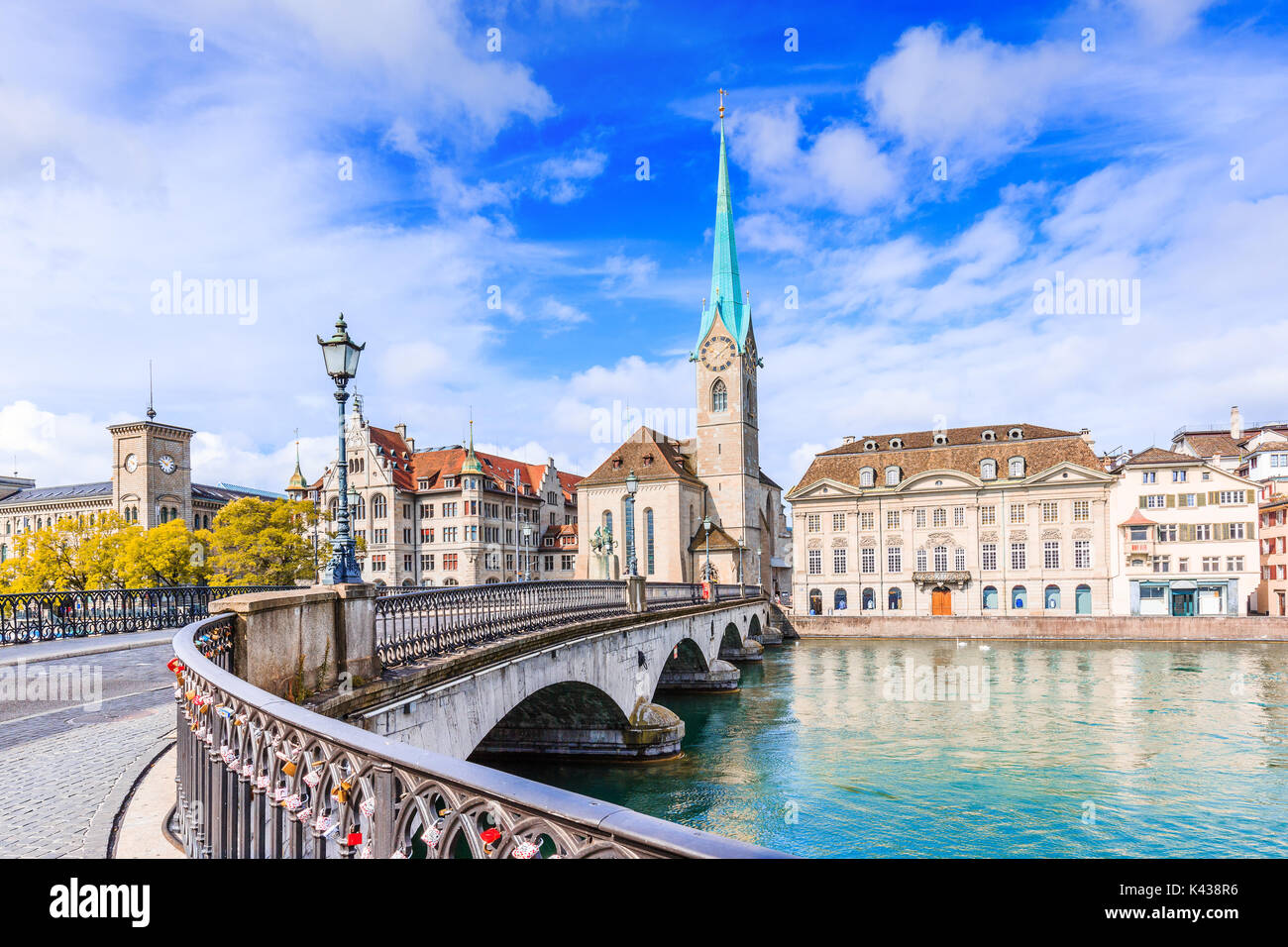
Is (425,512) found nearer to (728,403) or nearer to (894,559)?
(728,403)

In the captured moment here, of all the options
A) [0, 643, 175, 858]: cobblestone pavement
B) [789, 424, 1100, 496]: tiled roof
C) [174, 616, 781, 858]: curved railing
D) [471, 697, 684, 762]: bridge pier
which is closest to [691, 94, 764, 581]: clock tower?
[789, 424, 1100, 496]: tiled roof

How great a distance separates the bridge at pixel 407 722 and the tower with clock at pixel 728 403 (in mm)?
47430

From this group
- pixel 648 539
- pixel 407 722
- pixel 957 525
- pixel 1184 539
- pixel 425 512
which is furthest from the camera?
pixel 425 512

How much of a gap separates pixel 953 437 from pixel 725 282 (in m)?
23.6

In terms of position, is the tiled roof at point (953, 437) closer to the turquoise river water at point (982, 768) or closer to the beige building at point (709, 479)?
the beige building at point (709, 479)

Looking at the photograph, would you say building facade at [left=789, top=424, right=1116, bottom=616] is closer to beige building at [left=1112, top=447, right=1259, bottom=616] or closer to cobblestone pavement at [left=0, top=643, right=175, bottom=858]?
beige building at [left=1112, top=447, right=1259, bottom=616]

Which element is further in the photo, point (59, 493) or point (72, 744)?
point (59, 493)

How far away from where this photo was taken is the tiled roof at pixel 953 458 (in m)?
60.4

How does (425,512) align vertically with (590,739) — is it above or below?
above

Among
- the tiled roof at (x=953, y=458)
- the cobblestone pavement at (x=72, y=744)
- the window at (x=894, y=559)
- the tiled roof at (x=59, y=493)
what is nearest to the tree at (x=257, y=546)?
the cobblestone pavement at (x=72, y=744)

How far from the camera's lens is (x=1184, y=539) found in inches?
2201

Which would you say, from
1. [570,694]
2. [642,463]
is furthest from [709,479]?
[570,694]

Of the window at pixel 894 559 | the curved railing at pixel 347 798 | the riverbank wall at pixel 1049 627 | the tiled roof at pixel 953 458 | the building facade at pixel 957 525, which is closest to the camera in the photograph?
the curved railing at pixel 347 798

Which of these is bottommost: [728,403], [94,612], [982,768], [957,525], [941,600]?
[941,600]
